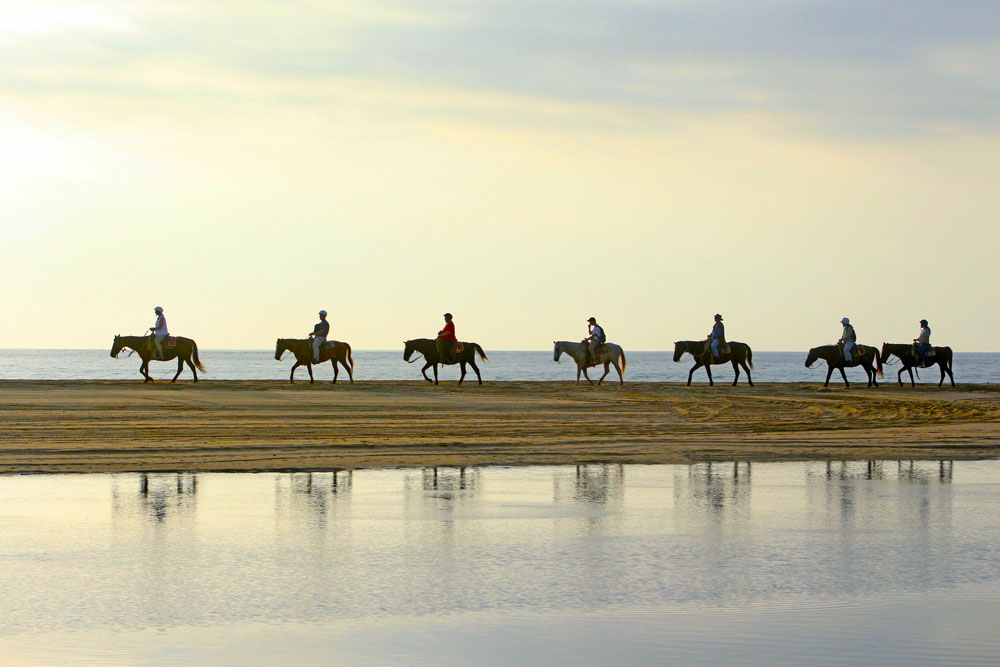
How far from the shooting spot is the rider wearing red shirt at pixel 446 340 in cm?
3925

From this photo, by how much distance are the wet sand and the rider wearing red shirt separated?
8.48ft

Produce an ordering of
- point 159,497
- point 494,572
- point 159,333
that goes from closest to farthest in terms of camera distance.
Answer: point 494,572, point 159,497, point 159,333

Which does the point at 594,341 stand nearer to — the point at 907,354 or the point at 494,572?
the point at 907,354

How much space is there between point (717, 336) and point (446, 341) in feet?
29.0

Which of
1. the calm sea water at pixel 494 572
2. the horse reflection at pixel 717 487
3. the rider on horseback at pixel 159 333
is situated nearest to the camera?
the calm sea water at pixel 494 572

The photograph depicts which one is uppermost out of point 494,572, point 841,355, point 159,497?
point 841,355

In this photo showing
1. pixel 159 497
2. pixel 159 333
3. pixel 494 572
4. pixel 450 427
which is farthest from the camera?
pixel 159 333

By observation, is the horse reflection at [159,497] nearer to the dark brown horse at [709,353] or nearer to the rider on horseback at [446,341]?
the rider on horseback at [446,341]

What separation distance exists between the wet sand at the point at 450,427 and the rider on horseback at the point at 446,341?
2579 millimetres

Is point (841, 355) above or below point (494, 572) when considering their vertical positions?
above

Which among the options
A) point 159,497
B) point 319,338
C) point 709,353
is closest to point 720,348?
point 709,353

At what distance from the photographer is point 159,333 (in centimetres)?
3866

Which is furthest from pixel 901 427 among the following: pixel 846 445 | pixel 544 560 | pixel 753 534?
pixel 544 560

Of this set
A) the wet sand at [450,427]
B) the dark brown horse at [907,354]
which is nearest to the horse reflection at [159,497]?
the wet sand at [450,427]
